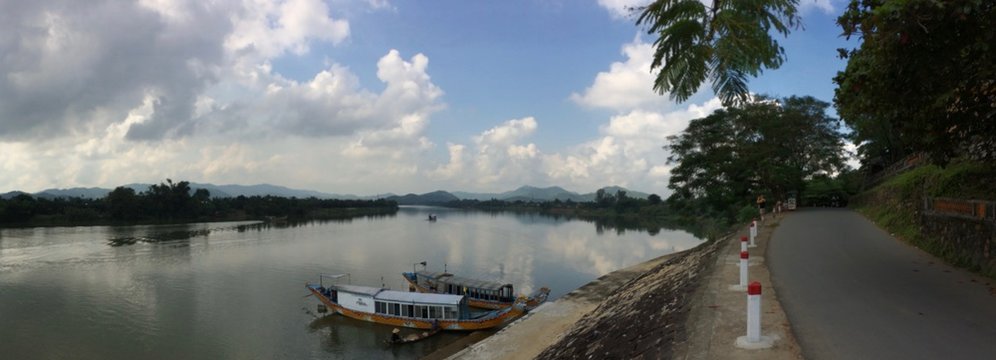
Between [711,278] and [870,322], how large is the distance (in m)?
3.78

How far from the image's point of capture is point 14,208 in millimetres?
81875

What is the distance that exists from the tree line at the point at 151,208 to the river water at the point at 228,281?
949 inches

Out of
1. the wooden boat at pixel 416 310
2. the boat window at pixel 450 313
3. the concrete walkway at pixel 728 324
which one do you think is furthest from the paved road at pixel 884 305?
the boat window at pixel 450 313

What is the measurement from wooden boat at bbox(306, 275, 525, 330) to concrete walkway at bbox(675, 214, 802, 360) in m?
15.7

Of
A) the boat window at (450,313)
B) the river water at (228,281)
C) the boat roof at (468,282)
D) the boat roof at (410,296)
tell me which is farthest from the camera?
the boat roof at (468,282)

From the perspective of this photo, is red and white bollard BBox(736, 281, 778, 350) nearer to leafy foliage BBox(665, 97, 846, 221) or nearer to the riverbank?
the riverbank

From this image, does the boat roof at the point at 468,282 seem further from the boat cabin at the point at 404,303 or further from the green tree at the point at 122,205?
the green tree at the point at 122,205

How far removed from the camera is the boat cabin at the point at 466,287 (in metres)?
27.5

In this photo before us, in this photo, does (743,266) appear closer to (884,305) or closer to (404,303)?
(884,305)

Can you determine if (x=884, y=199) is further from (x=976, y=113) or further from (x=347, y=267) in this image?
(x=347, y=267)

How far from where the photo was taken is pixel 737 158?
33594 millimetres

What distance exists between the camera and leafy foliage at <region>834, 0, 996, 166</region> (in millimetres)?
4633

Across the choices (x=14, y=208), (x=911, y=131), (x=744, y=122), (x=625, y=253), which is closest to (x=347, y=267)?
(x=625, y=253)

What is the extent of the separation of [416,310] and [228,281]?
16.7 metres
